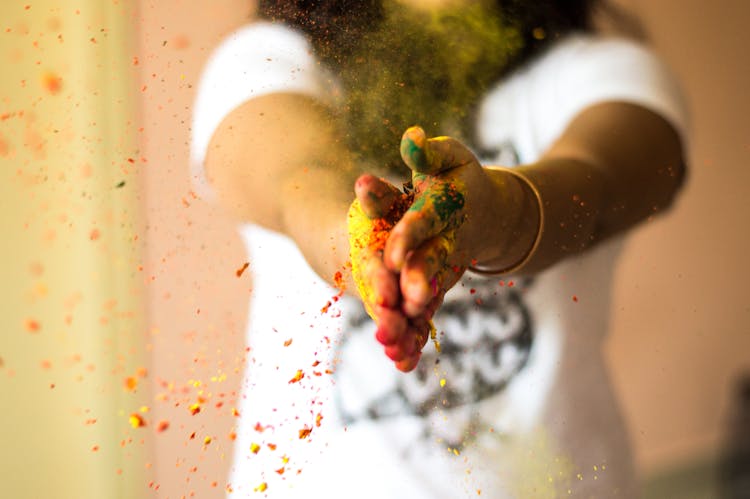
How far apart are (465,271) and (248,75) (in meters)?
0.21

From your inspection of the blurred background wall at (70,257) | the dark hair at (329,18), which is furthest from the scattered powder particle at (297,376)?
the dark hair at (329,18)

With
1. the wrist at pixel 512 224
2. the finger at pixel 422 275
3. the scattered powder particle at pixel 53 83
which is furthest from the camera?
the scattered powder particle at pixel 53 83

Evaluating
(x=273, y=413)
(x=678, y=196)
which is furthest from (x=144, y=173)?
(x=678, y=196)

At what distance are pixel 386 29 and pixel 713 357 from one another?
1.21 ft

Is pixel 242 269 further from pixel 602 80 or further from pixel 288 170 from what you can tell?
pixel 602 80

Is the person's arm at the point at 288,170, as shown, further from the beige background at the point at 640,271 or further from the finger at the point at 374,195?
the finger at the point at 374,195

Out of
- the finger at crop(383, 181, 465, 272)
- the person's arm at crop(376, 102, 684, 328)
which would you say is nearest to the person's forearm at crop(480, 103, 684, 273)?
the person's arm at crop(376, 102, 684, 328)

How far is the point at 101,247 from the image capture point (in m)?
0.48

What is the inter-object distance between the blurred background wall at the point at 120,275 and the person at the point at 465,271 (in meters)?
0.02

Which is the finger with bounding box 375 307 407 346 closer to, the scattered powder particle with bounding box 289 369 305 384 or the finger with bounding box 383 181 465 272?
the finger with bounding box 383 181 465 272

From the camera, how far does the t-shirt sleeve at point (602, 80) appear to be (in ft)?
1.59

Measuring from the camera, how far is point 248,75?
18.2 inches

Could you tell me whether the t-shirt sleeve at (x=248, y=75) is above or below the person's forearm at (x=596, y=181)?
above

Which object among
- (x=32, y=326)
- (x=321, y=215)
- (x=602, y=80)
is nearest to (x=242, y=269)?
(x=321, y=215)
